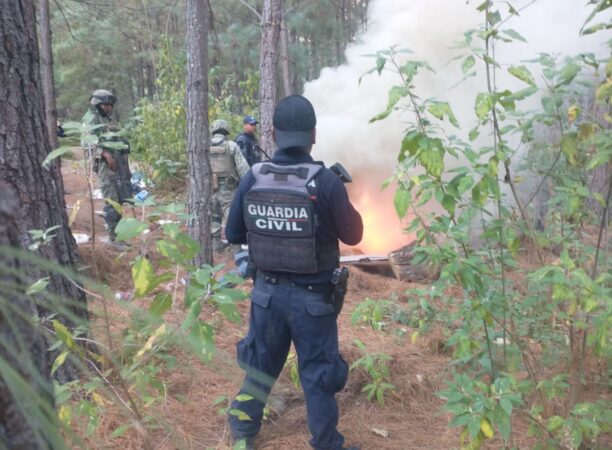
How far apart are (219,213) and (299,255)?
6.03m

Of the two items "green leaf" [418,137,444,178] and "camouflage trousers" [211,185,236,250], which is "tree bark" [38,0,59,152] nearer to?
"camouflage trousers" [211,185,236,250]

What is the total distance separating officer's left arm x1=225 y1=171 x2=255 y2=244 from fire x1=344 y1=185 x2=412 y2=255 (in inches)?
254

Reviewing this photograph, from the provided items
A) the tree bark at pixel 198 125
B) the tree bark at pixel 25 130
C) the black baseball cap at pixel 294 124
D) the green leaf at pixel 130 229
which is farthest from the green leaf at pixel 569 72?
the tree bark at pixel 198 125

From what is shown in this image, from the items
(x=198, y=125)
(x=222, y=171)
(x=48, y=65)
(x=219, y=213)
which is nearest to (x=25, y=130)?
(x=198, y=125)

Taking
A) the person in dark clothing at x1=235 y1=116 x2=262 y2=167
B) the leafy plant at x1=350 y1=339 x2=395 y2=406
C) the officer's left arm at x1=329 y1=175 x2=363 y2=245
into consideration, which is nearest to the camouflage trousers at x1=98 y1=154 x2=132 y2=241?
the person in dark clothing at x1=235 y1=116 x2=262 y2=167

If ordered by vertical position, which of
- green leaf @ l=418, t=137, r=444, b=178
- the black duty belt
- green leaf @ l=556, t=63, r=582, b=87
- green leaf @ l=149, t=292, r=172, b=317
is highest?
green leaf @ l=556, t=63, r=582, b=87

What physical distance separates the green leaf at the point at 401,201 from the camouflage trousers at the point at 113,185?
19.4ft

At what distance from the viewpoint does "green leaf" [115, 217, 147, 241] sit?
1.89 meters

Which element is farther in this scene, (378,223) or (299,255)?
(378,223)

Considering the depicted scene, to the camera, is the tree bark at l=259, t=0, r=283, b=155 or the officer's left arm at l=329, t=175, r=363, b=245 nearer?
the officer's left arm at l=329, t=175, r=363, b=245

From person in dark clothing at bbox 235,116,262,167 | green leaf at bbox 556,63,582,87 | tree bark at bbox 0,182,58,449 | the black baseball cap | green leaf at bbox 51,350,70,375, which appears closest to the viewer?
tree bark at bbox 0,182,58,449

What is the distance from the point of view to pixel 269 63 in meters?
7.77

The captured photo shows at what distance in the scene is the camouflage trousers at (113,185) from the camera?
7.64 m

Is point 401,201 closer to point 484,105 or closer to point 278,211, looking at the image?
point 484,105
